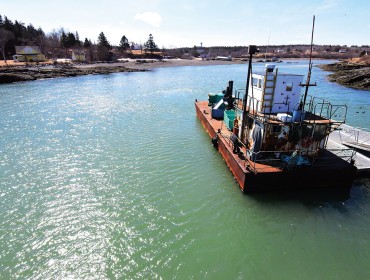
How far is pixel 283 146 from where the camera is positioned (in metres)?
13.2

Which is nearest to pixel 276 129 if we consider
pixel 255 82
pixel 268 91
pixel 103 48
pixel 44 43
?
pixel 268 91

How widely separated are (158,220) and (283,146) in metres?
7.71

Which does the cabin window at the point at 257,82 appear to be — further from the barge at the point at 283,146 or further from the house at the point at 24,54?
the house at the point at 24,54

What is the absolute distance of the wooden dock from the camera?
1449cm

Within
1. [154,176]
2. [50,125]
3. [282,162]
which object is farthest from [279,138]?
[50,125]

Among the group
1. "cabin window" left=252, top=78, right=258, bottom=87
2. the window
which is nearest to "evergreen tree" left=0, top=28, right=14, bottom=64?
"cabin window" left=252, top=78, right=258, bottom=87

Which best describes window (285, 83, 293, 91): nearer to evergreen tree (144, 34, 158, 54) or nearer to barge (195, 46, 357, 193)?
barge (195, 46, 357, 193)

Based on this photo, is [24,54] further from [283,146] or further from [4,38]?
[283,146]

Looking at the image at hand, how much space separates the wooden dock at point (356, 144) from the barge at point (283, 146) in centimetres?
128

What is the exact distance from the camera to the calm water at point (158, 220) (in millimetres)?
9180

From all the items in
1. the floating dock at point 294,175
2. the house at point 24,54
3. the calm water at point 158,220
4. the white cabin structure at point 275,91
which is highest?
the house at point 24,54

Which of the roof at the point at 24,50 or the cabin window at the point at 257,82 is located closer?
the cabin window at the point at 257,82

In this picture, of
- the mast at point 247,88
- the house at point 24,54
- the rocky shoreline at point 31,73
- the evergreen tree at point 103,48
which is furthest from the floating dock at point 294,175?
the evergreen tree at point 103,48

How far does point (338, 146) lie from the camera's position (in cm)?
1602
